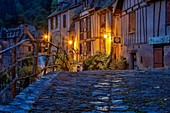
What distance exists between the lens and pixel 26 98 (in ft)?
15.6

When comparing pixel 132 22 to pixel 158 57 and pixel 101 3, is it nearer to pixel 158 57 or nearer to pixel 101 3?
pixel 158 57

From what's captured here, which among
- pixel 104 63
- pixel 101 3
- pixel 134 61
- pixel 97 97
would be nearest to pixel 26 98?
pixel 97 97

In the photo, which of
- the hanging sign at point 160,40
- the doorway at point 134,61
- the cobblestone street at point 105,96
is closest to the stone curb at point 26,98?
the cobblestone street at point 105,96

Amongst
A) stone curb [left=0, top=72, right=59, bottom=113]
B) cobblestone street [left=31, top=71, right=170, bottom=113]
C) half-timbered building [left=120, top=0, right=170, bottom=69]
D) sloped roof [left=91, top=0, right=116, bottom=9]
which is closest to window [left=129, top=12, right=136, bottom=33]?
half-timbered building [left=120, top=0, right=170, bottom=69]

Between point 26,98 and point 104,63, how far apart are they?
51.5 ft

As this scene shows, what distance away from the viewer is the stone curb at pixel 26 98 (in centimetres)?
407

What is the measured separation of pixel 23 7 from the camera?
64562 mm

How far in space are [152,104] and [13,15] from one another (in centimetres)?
5992

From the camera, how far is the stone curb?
4.07m

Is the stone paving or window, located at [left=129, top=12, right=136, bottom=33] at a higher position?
window, located at [left=129, top=12, right=136, bottom=33]

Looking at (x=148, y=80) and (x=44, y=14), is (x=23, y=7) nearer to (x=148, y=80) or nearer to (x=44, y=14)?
(x=44, y=14)

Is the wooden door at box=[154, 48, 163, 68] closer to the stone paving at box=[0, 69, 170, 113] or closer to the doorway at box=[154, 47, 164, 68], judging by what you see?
the doorway at box=[154, 47, 164, 68]

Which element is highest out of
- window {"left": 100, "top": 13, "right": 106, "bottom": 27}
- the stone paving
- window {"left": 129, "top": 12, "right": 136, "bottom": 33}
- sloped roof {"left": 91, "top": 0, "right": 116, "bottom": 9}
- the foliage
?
sloped roof {"left": 91, "top": 0, "right": 116, "bottom": 9}

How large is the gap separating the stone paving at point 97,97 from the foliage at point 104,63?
12.0 meters
